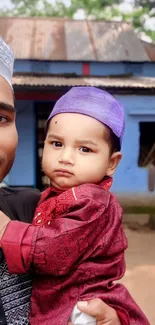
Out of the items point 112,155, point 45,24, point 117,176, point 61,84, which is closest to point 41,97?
point 61,84

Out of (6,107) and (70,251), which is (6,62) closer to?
(6,107)

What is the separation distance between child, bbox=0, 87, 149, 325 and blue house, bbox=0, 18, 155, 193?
22.5ft

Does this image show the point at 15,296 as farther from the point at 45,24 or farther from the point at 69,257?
the point at 45,24

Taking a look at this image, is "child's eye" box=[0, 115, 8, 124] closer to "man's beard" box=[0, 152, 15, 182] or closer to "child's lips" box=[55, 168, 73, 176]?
"man's beard" box=[0, 152, 15, 182]

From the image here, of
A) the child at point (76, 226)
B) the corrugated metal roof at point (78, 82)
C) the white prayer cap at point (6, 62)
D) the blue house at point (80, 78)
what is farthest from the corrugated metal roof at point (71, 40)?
the child at point (76, 226)

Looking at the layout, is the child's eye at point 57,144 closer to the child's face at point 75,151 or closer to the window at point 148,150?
the child's face at point 75,151

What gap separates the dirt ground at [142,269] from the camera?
Answer: 17.5 feet

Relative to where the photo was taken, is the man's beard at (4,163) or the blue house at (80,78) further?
the blue house at (80,78)

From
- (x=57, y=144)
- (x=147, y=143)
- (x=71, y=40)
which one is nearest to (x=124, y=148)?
(x=147, y=143)

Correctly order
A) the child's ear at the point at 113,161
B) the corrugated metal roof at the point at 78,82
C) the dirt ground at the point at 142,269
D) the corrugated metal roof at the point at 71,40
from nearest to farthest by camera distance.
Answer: the child's ear at the point at 113,161
the dirt ground at the point at 142,269
the corrugated metal roof at the point at 78,82
the corrugated metal roof at the point at 71,40

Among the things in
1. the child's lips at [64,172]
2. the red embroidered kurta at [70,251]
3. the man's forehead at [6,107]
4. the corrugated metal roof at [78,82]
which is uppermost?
the corrugated metal roof at [78,82]

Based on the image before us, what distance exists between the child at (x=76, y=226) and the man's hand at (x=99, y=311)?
26 millimetres

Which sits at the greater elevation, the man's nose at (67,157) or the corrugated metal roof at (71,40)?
the corrugated metal roof at (71,40)

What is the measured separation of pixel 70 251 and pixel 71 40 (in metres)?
10.5
